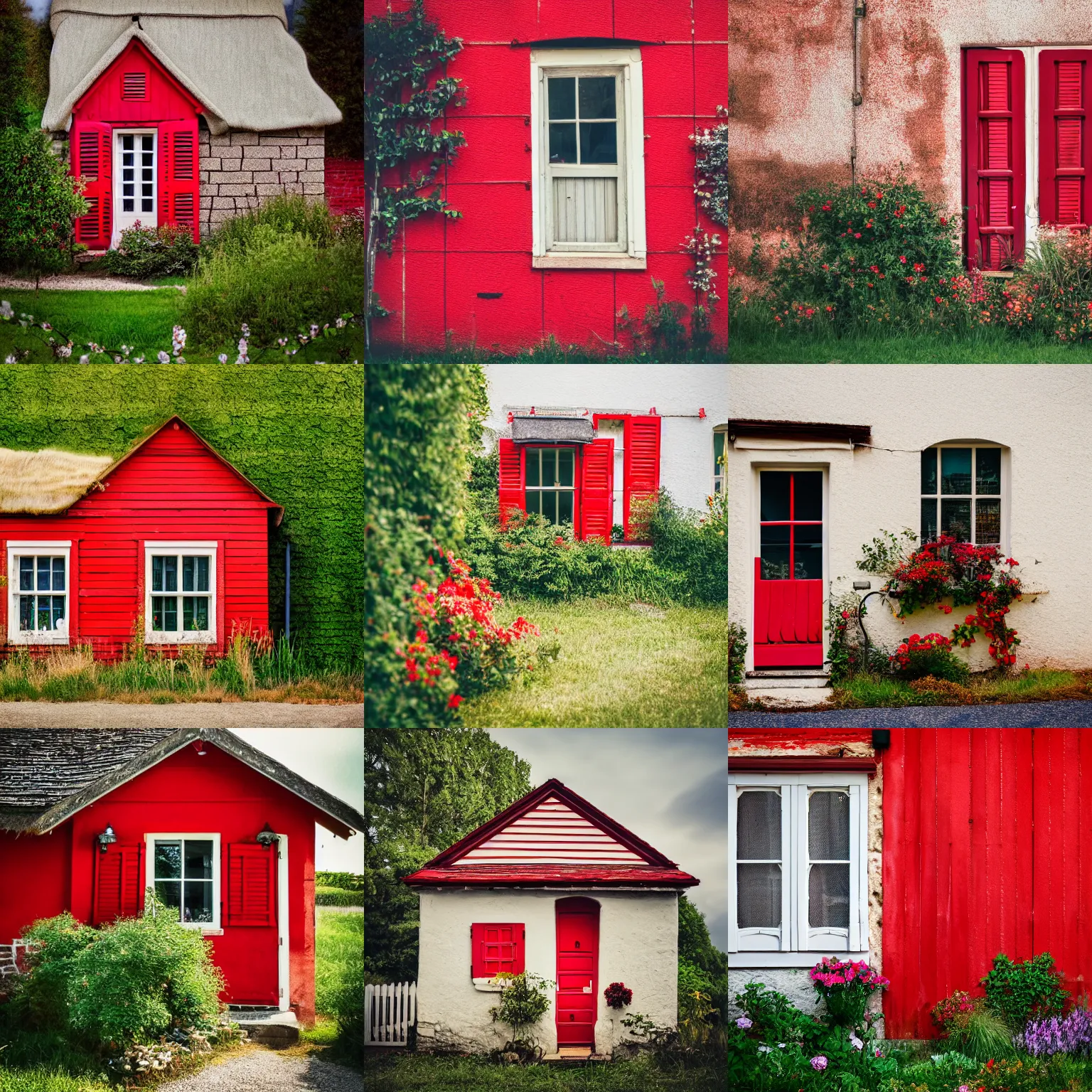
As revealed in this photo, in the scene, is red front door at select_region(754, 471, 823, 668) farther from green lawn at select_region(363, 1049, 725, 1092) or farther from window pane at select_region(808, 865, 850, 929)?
green lawn at select_region(363, 1049, 725, 1092)

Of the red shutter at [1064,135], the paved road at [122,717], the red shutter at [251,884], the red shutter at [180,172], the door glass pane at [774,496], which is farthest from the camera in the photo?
the red shutter at [1064,135]

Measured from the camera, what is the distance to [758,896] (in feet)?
30.7

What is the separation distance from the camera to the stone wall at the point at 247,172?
952 centimetres

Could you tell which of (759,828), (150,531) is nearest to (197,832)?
(150,531)

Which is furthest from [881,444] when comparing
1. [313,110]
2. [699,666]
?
[313,110]

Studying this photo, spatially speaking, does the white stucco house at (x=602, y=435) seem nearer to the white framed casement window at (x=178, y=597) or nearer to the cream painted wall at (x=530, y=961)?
the white framed casement window at (x=178, y=597)

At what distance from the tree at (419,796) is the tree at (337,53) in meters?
4.17

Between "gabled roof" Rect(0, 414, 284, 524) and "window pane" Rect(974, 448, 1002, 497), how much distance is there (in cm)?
482

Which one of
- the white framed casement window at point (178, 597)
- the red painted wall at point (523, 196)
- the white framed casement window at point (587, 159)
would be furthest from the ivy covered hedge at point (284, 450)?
the white framed casement window at point (587, 159)

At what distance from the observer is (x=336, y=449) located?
31.0 ft

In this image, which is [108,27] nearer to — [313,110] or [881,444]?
[313,110]

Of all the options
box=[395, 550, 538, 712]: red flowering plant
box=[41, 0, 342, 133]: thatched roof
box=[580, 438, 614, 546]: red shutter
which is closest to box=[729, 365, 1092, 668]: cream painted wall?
box=[580, 438, 614, 546]: red shutter

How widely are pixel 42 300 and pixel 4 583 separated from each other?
1968 mm

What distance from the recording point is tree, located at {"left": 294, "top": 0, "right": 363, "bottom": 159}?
31.4ft
